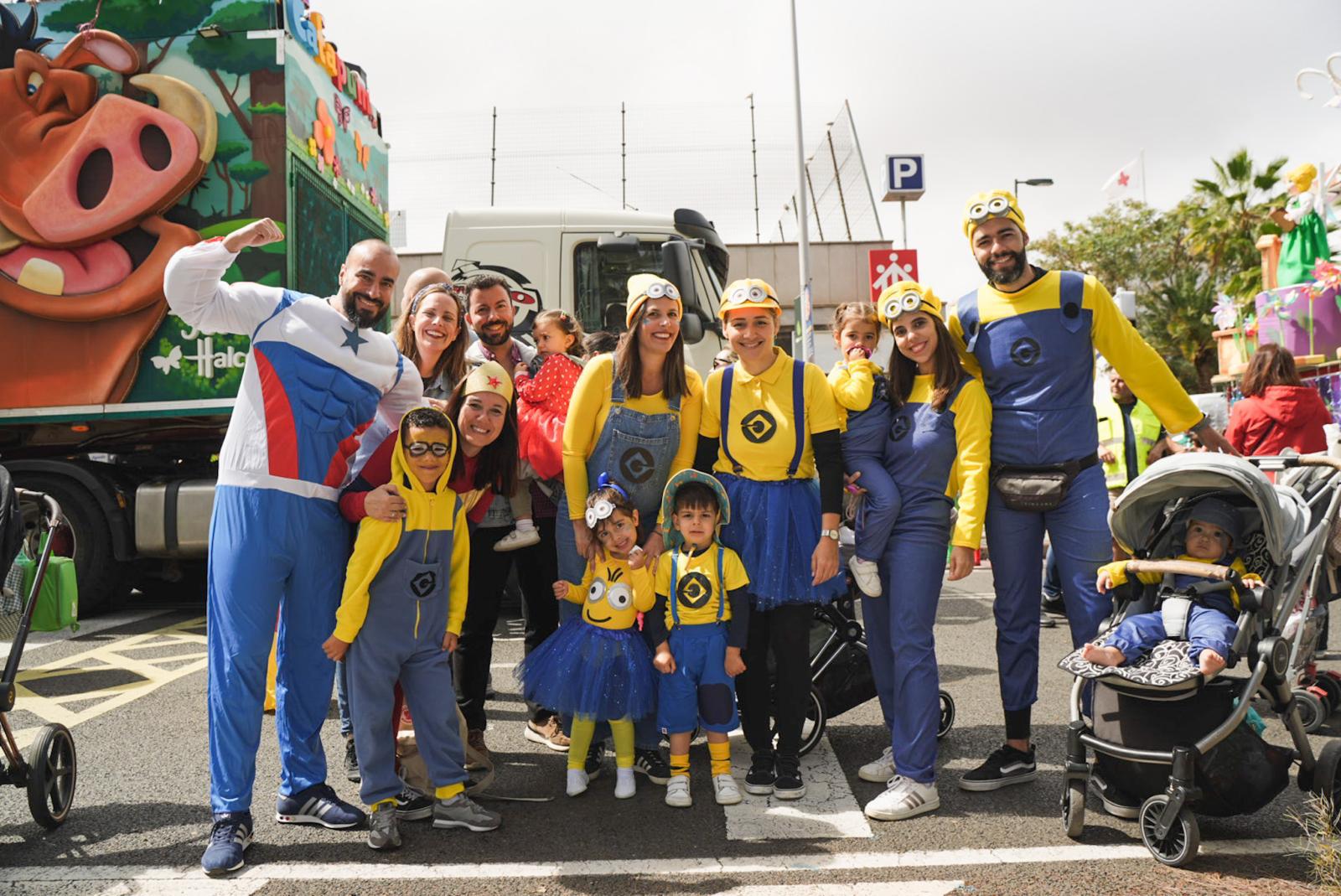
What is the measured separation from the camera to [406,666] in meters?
3.64

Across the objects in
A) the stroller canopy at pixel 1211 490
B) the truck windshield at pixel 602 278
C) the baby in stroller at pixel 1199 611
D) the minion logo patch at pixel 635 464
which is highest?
the truck windshield at pixel 602 278

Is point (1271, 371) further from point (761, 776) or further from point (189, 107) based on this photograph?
point (189, 107)

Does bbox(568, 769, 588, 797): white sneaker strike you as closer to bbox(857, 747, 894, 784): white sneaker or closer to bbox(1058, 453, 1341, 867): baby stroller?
bbox(857, 747, 894, 784): white sneaker

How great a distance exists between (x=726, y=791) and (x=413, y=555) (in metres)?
1.48

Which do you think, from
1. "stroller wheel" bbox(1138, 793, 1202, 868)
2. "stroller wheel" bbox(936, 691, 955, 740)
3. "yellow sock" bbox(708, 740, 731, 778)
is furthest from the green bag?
"stroller wheel" bbox(1138, 793, 1202, 868)

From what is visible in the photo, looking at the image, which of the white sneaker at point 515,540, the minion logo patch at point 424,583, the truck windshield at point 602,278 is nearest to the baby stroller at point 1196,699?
the white sneaker at point 515,540

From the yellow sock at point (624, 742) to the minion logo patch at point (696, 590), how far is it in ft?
1.72

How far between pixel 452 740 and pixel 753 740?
1.20m

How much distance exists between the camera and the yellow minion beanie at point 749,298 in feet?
12.8

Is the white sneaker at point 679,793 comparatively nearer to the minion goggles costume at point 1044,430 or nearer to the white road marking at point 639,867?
the white road marking at point 639,867

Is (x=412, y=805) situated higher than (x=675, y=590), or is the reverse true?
(x=675, y=590)

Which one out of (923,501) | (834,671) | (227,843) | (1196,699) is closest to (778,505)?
(923,501)

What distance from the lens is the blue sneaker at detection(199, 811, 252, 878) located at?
323 centimetres

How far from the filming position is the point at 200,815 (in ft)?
12.6
